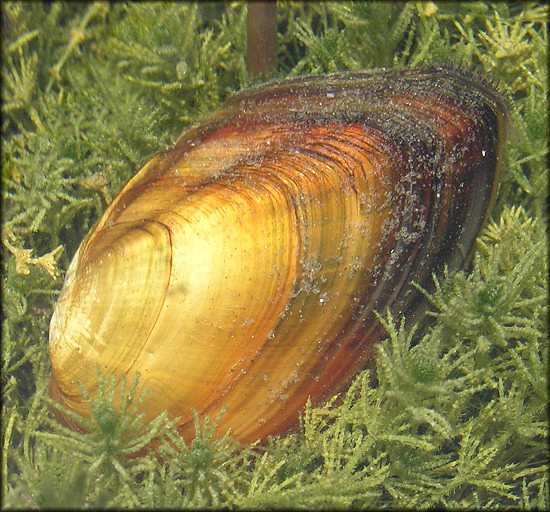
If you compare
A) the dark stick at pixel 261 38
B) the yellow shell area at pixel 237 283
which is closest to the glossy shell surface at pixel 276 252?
the yellow shell area at pixel 237 283

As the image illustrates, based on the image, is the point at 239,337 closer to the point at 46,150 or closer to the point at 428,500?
the point at 428,500

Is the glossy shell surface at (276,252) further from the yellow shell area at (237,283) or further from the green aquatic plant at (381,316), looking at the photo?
the green aquatic plant at (381,316)

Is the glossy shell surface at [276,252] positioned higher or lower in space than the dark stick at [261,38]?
lower

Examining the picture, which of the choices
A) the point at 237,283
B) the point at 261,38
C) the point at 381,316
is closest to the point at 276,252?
the point at 237,283

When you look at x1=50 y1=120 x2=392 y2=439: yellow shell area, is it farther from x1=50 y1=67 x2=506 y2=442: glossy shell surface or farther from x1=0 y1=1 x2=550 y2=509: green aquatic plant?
x1=0 y1=1 x2=550 y2=509: green aquatic plant

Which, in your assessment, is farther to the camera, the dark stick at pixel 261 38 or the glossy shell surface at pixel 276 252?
the dark stick at pixel 261 38

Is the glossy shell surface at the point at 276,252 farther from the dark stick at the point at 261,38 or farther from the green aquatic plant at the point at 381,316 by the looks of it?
the dark stick at the point at 261,38

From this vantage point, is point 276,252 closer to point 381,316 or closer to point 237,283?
point 237,283
